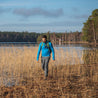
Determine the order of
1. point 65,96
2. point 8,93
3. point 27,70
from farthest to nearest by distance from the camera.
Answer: point 27,70 < point 8,93 < point 65,96

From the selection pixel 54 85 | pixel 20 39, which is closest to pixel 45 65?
pixel 54 85

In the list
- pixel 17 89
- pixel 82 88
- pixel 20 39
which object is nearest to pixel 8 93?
pixel 17 89

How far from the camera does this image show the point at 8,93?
5625 mm

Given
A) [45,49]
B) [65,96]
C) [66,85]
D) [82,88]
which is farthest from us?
[45,49]

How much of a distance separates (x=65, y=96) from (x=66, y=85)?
4.53 feet

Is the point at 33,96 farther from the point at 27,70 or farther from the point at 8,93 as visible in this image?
the point at 27,70

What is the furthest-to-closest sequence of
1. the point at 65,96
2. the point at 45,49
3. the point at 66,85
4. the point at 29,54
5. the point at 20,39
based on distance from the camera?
1. the point at 20,39
2. the point at 29,54
3. the point at 45,49
4. the point at 66,85
5. the point at 65,96

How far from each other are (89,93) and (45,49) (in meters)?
2.81

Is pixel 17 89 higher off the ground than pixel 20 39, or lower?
lower

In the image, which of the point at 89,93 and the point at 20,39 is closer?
the point at 89,93

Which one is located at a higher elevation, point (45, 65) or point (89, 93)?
point (45, 65)

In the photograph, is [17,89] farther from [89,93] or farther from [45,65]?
[89,93]

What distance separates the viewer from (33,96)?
16.9ft

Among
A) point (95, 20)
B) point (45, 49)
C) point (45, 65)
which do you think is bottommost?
point (45, 65)
